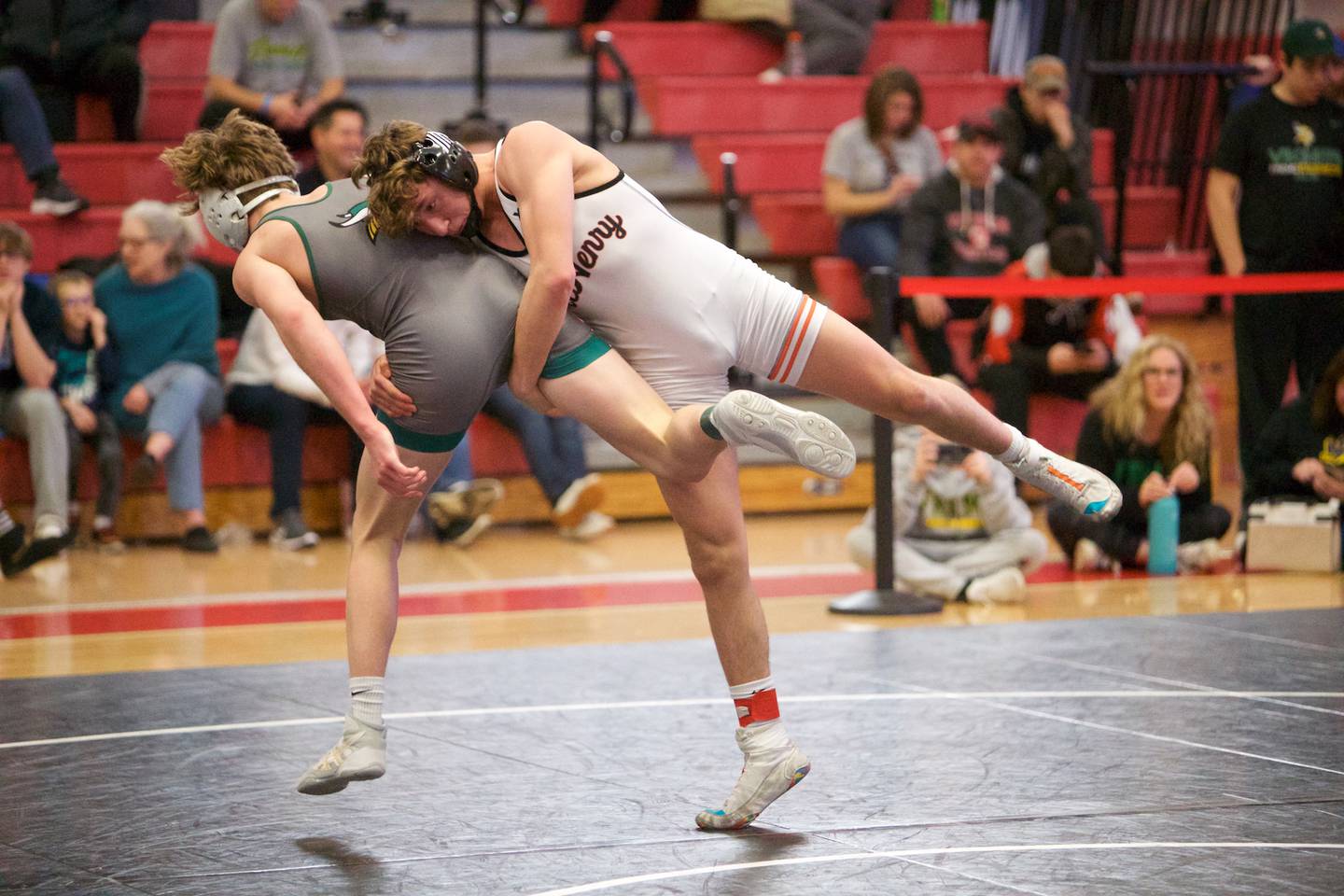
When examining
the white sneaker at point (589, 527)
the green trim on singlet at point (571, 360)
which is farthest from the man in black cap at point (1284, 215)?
the green trim on singlet at point (571, 360)

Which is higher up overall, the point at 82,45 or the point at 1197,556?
the point at 82,45

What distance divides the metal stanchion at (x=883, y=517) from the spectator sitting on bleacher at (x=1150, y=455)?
0.98 metres

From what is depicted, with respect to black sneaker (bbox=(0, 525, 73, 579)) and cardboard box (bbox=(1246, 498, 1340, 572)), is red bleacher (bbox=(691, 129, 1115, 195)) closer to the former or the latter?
cardboard box (bbox=(1246, 498, 1340, 572))

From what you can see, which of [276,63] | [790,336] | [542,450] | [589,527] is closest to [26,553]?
[542,450]

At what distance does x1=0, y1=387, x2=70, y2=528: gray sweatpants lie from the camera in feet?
20.4

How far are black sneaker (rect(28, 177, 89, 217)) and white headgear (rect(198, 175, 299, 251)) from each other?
4.40 meters

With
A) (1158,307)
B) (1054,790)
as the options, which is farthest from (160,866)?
(1158,307)

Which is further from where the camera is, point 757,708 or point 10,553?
point 10,553

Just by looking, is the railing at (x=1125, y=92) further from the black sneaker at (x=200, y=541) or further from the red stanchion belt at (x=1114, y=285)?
the black sneaker at (x=200, y=541)

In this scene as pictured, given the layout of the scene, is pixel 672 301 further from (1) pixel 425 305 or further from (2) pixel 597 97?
(2) pixel 597 97

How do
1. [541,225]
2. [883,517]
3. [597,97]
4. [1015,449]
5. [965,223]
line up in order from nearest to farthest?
[541,225] < [1015,449] < [883,517] < [965,223] < [597,97]

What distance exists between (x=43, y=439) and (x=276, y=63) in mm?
2170

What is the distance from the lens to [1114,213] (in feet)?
28.2

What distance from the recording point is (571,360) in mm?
3068
